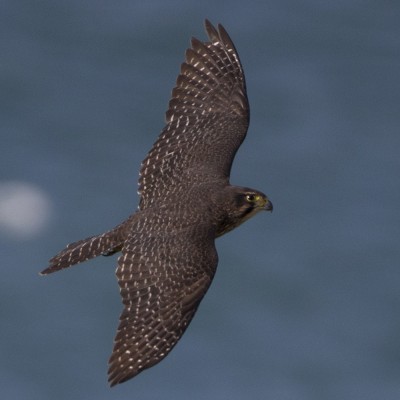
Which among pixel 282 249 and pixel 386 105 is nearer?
pixel 282 249

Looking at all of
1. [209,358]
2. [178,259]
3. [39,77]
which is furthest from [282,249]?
[178,259]

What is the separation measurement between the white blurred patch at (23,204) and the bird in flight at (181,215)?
1443cm

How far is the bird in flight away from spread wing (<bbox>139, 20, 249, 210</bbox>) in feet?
0.03

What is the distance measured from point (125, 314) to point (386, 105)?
23183 millimetres

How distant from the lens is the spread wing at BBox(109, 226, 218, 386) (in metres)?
16.0

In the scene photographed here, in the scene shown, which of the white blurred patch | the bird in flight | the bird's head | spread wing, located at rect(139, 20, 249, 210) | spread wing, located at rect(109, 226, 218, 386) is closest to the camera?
spread wing, located at rect(109, 226, 218, 386)

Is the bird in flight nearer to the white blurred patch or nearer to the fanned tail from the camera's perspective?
the fanned tail

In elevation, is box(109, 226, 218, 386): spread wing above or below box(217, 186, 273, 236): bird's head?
below

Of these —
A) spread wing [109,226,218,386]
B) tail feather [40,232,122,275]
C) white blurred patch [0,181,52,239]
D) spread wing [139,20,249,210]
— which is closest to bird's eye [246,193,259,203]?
spread wing [139,20,249,210]

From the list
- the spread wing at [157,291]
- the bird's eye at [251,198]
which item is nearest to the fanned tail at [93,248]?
the spread wing at [157,291]

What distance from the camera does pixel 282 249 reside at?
32.7 meters

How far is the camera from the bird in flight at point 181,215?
53.4ft

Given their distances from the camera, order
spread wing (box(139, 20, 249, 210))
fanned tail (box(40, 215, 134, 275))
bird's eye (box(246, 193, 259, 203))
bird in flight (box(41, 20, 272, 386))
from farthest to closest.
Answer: spread wing (box(139, 20, 249, 210))
bird's eye (box(246, 193, 259, 203))
fanned tail (box(40, 215, 134, 275))
bird in flight (box(41, 20, 272, 386))

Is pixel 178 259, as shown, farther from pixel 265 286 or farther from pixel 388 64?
pixel 388 64
